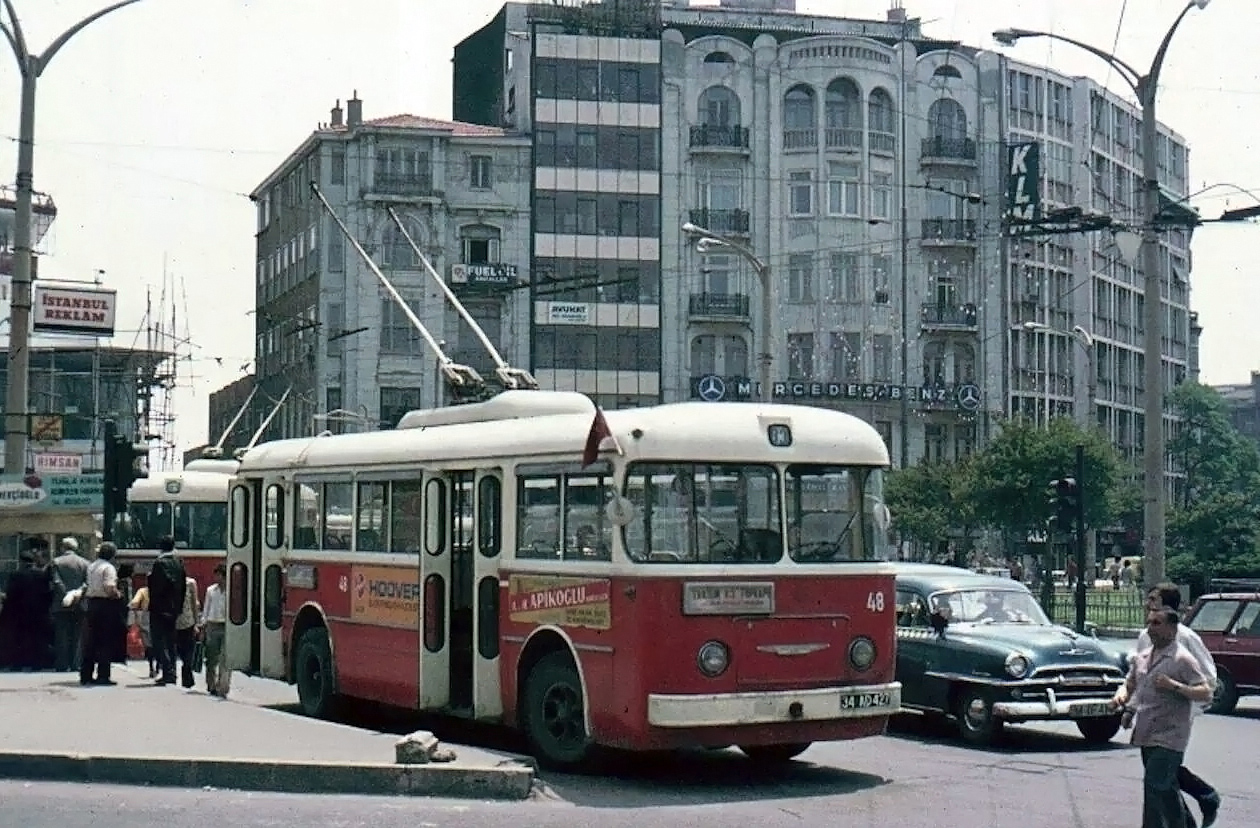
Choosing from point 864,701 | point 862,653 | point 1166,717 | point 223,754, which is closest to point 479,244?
point 223,754

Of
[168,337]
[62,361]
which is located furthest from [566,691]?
[62,361]

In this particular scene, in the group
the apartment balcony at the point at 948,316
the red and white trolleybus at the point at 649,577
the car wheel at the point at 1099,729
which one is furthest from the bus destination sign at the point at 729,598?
the apartment balcony at the point at 948,316

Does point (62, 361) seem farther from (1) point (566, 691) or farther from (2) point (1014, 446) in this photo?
(1) point (566, 691)

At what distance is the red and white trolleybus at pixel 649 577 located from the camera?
12672 mm

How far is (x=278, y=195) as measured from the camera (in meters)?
77.4

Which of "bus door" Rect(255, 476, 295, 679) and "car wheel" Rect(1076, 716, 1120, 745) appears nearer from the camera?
"car wheel" Rect(1076, 716, 1120, 745)

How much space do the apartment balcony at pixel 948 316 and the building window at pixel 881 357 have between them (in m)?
1.61

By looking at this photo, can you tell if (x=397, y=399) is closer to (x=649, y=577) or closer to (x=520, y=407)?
(x=520, y=407)

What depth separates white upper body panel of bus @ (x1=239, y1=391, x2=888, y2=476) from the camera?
12953 millimetres

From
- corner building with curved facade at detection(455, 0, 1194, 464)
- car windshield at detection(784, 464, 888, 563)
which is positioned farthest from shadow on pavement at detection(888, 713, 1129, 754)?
corner building with curved facade at detection(455, 0, 1194, 464)

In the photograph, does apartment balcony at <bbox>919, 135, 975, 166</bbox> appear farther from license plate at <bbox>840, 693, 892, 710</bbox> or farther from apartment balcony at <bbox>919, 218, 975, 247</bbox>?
license plate at <bbox>840, 693, 892, 710</bbox>

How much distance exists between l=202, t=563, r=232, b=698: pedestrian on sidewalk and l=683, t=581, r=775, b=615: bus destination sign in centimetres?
838

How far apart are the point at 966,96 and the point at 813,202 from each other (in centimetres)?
847

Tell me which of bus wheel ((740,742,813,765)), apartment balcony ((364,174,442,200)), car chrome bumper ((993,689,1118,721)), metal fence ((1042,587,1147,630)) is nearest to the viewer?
bus wheel ((740,742,813,765))
